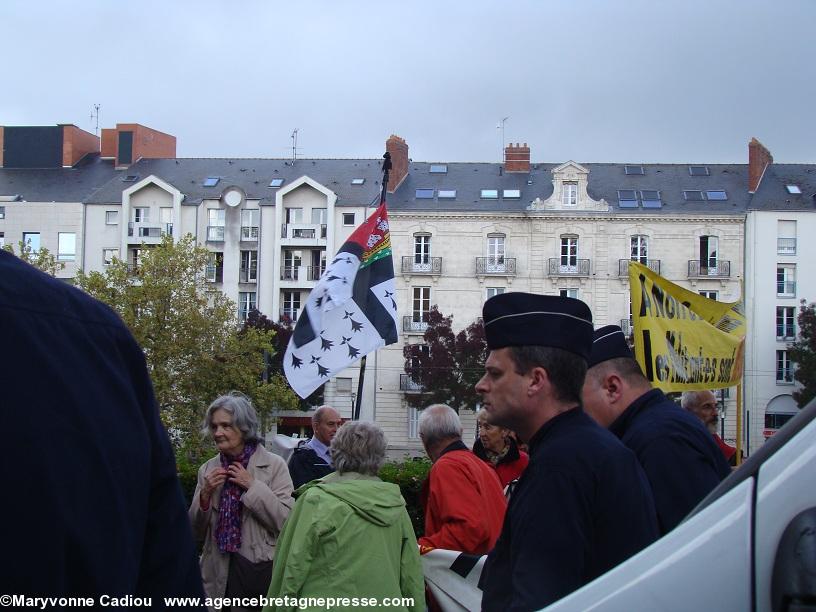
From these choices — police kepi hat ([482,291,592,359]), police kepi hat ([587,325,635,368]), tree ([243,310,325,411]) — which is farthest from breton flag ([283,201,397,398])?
tree ([243,310,325,411])

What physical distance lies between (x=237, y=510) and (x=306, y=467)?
1.50 metres

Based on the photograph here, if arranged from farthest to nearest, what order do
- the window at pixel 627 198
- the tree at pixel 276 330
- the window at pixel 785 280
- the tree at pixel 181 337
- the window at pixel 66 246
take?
the window at pixel 66 246 < the window at pixel 627 198 < the window at pixel 785 280 < the tree at pixel 276 330 < the tree at pixel 181 337

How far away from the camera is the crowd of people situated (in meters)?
1.58

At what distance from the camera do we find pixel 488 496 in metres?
5.55

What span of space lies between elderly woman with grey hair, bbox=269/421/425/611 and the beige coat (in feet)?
3.71

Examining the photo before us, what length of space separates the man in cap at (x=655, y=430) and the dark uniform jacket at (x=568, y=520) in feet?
2.78

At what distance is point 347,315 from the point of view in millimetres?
10039

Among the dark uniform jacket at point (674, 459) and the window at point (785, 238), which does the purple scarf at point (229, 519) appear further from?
the window at point (785, 238)

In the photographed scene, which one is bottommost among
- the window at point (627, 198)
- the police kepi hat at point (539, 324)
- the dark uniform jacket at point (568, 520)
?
the dark uniform jacket at point (568, 520)

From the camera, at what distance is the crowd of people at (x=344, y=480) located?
158 cm

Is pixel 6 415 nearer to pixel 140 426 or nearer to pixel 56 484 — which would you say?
pixel 56 484

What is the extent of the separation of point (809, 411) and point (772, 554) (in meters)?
0.25

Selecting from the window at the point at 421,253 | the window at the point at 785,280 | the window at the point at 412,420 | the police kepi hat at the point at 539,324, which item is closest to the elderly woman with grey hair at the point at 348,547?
the police kepi hat at the point at 539,324

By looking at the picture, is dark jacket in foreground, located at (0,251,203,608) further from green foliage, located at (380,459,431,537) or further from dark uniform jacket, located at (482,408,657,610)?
green foliage, located at (380,459,431,537)
